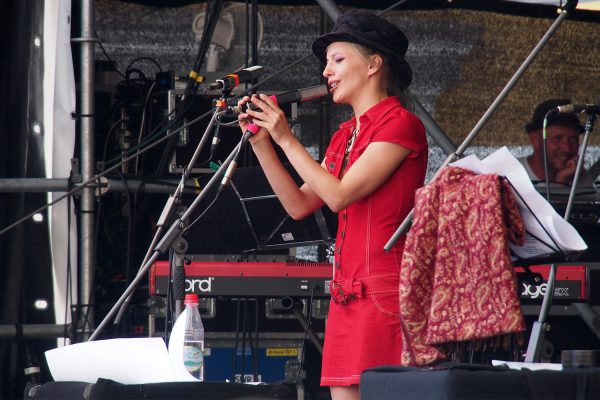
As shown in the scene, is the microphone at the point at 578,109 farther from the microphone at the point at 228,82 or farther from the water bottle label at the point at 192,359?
the water bottle label at the point at 192,359

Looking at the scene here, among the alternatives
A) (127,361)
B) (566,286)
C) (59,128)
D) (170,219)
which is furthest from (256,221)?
(127,361)

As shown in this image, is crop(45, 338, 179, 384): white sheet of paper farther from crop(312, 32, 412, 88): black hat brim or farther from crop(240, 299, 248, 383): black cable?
crop(240, 299, 248, 383): black cable

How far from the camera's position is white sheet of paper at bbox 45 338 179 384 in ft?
7.48

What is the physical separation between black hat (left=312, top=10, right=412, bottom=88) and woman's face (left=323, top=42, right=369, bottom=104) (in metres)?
0.04

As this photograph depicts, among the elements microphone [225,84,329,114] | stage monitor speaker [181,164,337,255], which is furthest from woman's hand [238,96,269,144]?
stage monitor speaker [181,164,337,255]

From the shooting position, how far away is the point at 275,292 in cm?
392

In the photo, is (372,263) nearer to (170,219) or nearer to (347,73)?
(347,73)

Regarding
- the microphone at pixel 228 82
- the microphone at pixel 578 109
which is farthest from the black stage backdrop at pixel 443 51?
the microphone at pixel 228 82

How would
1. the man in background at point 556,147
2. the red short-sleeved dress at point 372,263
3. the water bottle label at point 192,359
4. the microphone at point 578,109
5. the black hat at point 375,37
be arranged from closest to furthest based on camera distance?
1. the water bottle label at point 192,359
2. the red short-sleeved dress at point 372,263
3. the black hat at point 375,37
4. the microphone at point 578,109
5. the man in background at point 556,147

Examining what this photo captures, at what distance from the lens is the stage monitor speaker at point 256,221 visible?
3.84m

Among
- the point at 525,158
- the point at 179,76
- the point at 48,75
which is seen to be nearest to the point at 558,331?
the point at 525,158

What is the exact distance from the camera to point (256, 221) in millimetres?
3908

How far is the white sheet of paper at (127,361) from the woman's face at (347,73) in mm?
928

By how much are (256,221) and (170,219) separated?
2.43 feet
